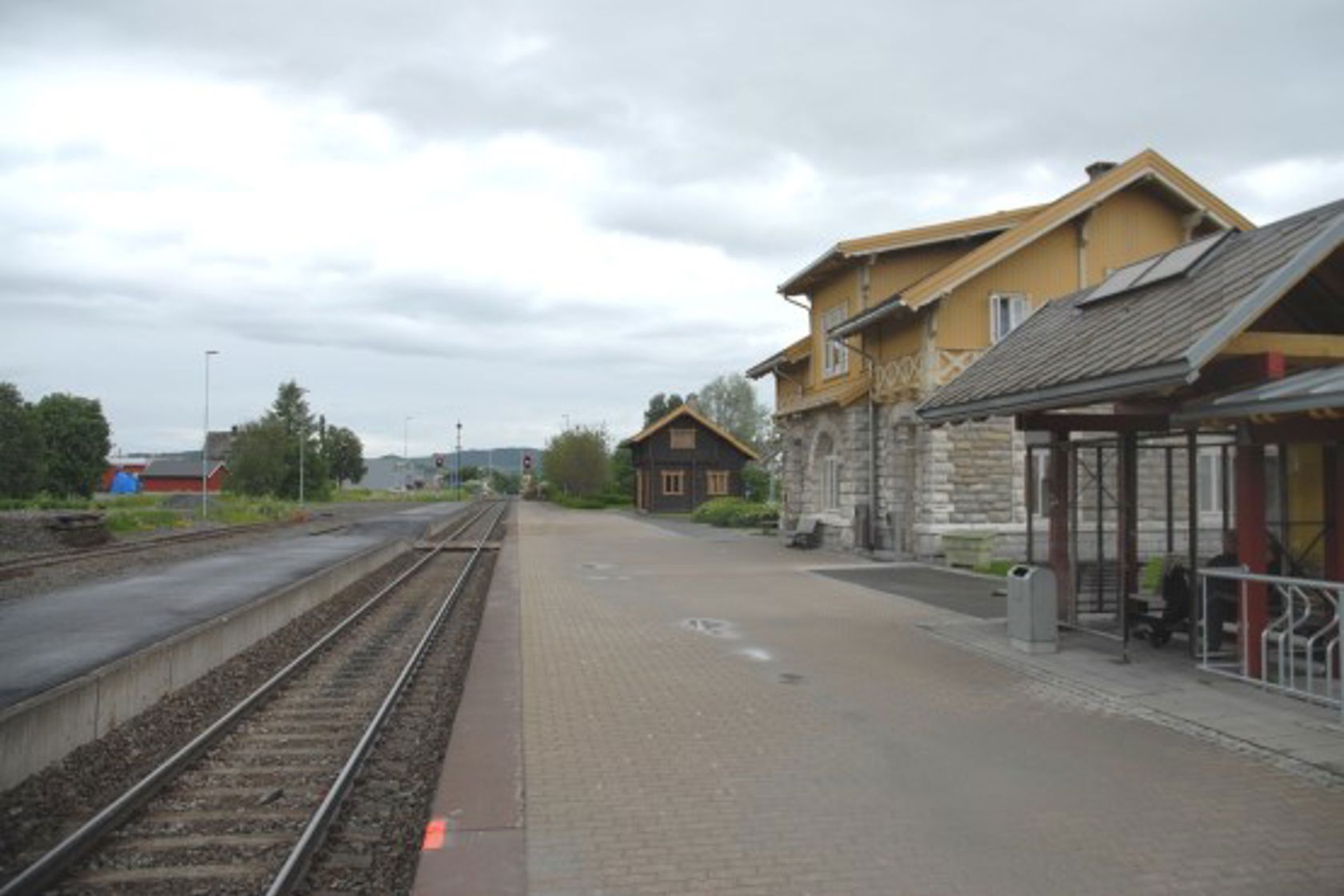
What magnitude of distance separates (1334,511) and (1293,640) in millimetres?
1603

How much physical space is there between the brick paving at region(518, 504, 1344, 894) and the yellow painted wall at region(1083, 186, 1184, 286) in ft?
46.1

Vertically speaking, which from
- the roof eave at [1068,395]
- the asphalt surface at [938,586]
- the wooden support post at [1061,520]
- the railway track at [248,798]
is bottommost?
the railway track at [248,798]

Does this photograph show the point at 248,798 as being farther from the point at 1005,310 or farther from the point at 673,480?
the point at 673,480

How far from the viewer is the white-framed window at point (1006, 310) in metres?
21.3

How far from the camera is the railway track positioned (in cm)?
498

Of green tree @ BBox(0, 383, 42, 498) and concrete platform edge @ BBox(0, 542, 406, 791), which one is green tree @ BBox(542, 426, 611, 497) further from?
concrete platform edge @ BBox(0, 542, 406, 791)

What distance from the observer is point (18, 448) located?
58531mm

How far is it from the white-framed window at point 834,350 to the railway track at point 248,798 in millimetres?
16246

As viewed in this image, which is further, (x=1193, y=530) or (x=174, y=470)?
(x=174, y=470)

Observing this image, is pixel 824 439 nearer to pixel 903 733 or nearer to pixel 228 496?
pixel 903 733

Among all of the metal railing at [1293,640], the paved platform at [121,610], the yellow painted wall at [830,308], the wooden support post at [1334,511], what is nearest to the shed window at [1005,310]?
the yellow painted wall at [830,308]

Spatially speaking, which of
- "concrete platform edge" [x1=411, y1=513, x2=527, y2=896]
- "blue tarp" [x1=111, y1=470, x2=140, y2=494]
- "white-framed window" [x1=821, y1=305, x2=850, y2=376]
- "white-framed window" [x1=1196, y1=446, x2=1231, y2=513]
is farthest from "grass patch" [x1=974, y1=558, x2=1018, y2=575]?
"blue tarp" [x1=111, y1=470, x2=140, y2=494]

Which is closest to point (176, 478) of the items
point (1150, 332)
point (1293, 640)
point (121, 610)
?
point (121, 610)

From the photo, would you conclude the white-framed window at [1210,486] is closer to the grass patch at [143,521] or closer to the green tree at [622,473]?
the grass patch at [143,521]
